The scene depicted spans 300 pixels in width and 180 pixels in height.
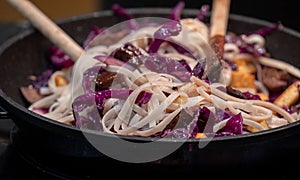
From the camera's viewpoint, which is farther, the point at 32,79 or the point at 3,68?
the point at 32,79

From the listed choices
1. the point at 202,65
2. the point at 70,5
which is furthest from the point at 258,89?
the point at 70,5

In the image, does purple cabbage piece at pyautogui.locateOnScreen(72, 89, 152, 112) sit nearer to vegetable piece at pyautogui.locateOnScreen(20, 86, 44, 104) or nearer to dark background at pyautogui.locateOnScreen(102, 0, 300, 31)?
vegetable piece at pyautogui.locateOnScreen(20, 86, 44, 104)

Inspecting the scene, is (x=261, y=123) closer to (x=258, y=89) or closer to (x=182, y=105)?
(x=182, y=105)

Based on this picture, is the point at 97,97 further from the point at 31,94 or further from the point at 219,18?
the point at 219,18

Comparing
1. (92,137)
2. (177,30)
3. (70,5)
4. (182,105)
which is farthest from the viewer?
(70,5)

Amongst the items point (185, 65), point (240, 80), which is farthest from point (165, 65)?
point (240, 80)

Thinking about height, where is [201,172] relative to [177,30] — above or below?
below

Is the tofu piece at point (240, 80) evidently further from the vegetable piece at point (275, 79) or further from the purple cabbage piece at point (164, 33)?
the purple cabbage piece at point (164, 33)
